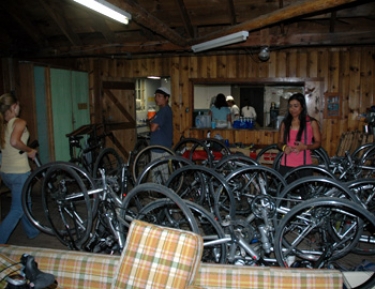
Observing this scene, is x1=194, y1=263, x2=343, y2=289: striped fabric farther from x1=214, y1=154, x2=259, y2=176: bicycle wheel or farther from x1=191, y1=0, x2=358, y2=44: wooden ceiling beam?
x1=191, y1=0, x2=358, y2=44: wooden ceiling beam

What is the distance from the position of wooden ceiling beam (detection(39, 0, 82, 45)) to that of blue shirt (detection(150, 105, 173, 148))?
272cm

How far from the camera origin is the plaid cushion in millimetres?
1582

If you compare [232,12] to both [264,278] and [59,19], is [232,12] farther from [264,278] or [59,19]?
[264,278]

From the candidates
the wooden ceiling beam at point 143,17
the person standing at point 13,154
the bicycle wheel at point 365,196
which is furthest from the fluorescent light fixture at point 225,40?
the person standing at point 13,154

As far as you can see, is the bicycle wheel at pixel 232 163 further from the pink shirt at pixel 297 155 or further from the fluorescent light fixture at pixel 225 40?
the fluorescent light fixture at pixel 225 40

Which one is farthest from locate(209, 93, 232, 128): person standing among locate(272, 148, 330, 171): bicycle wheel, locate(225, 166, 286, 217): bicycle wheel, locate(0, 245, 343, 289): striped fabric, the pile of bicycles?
locate(0, 245, 343, 289): striped fabric

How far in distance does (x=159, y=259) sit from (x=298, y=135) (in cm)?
243

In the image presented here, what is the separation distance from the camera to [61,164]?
3.39 metres

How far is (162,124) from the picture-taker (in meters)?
4.49

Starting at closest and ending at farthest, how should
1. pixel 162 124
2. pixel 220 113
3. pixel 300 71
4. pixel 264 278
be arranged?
pixel 264 278
pixel 162 124
pixel 300 71
pixel 220 113

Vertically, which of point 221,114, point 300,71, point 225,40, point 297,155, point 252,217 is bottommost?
point 252,217

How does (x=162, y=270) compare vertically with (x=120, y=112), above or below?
below

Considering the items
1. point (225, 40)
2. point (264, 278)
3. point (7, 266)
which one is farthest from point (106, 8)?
point (264, 278)

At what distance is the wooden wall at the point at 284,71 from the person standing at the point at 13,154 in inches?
102
